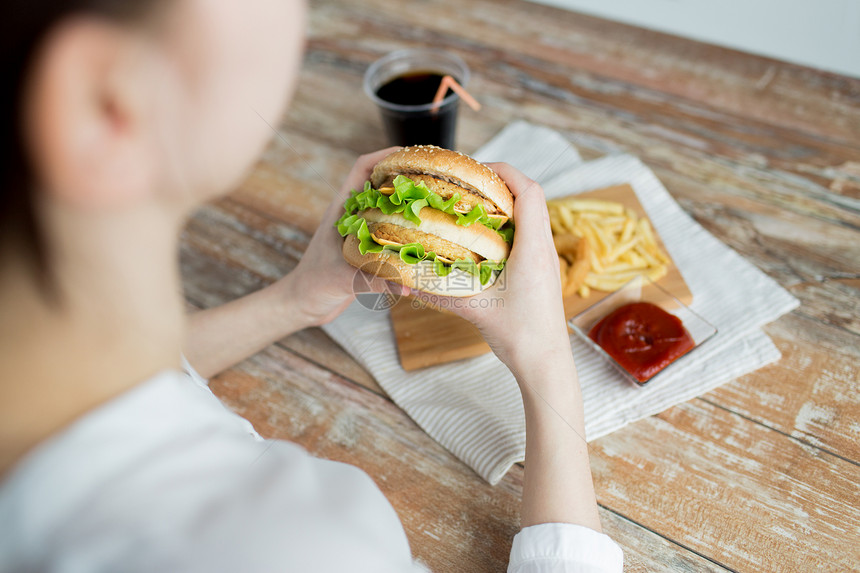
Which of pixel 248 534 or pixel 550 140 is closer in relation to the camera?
pixel 248 534

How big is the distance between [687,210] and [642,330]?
2.37ft

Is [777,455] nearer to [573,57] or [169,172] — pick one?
[169,172]

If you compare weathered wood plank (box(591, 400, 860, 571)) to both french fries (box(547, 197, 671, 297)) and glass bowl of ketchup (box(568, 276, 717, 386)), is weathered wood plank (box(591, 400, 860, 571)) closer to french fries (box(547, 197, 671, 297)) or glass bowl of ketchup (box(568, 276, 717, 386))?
glass bowl of ketchup (box(568, 276, 717, 386))

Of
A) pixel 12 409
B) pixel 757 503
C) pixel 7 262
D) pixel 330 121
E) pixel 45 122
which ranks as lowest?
pixel 757 503

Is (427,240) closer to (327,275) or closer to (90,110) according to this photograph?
(327,275)

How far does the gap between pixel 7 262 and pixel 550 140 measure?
2.10m

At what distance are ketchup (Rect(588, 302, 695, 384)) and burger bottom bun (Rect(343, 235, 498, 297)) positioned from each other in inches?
16.5

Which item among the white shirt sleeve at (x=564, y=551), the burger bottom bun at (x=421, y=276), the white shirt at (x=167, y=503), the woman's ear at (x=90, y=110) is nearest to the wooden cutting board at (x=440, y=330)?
the burger bottom bun at (x=421, y=276)

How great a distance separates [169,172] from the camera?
0.57 m

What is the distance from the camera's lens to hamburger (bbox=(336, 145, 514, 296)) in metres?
1.46

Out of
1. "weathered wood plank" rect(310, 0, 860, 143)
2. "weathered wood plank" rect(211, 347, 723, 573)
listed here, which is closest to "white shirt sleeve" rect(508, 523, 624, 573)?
"weathered wood plank" rect(211, 347, 723, 573)

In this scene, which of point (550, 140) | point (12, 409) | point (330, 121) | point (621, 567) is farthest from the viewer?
point (330, 121)

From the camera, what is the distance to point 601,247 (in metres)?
1.89

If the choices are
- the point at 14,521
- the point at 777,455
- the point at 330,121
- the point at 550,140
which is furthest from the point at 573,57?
the point at 14,521
